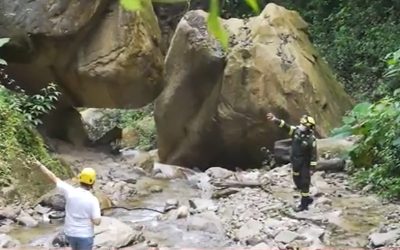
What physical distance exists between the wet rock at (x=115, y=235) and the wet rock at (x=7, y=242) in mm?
807

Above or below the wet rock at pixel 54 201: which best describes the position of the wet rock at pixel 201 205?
below

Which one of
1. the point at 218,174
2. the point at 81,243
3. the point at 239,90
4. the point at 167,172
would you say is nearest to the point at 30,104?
the point at 167,172

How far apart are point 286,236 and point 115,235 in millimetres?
1791

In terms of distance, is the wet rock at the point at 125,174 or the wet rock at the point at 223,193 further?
the wet rock at the point at 125,174

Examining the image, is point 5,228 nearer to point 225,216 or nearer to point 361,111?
point 225,216

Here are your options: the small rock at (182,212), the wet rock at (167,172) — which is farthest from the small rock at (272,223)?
the wet rock at (167,172)

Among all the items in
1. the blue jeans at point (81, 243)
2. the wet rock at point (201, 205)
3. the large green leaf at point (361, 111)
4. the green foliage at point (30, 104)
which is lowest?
the wet rock at point (201, 205)

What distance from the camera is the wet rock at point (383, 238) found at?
22.1 feet

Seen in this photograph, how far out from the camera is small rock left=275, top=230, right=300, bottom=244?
23.6 feet

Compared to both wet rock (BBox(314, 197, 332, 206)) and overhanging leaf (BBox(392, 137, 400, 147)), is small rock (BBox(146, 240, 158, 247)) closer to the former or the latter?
wet rock (BBox(314, 197, 332, 206))

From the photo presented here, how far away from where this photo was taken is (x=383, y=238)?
6809 mm

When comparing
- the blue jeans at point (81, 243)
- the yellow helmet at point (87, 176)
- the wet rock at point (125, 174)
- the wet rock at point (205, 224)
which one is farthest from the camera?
the wet rock at point (125, 174)

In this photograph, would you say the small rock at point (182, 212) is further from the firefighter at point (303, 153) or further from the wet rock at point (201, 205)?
the firefighter at point (303, 153)

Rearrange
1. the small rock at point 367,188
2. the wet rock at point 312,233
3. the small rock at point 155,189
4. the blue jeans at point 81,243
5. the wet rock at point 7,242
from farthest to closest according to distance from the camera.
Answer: the small rock at point 155,189 → the small rock at point 367,188 → the wet rock at point 312,233 → the wet rock at point 7,242 → the blue jeans at point 81,243
